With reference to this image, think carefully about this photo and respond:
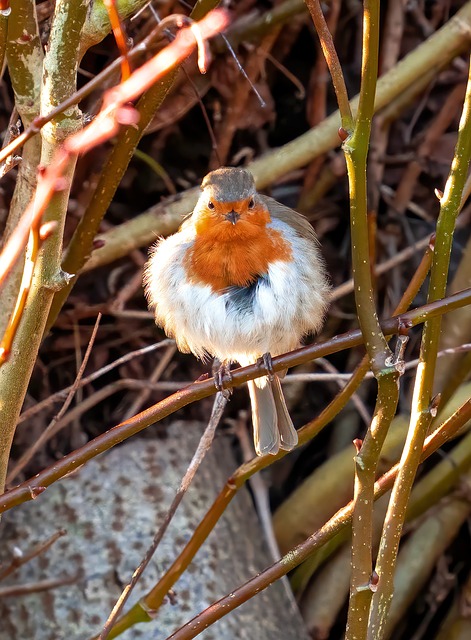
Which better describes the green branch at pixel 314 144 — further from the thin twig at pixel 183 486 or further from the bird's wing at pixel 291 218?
the thin twig at pixel 183 486

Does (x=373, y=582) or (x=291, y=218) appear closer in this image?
(x=373, y=582)

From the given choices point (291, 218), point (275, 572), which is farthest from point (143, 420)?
point (291, 218)

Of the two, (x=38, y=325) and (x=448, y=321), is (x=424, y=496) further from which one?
(x=38, y=325)

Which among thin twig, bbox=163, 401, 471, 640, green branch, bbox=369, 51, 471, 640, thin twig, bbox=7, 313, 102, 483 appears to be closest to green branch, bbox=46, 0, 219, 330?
thin twig, bbox=7, 313, 102, 483

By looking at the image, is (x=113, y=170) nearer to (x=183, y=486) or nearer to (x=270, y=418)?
(x=183, y=486)

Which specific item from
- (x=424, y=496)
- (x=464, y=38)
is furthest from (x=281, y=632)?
(x=464, y=38)

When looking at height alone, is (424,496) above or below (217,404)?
below

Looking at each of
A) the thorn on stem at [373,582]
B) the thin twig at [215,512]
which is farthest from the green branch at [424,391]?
the thin twig at [215,512]
